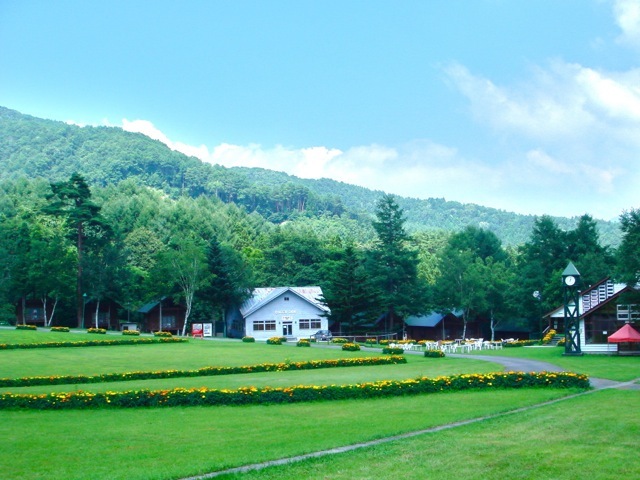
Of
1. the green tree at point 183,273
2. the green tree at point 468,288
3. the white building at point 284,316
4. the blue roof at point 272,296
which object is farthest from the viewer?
the green tree at point 468,288

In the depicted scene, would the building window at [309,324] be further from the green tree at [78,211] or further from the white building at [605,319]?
the white building at [605,319]

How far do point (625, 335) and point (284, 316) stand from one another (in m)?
39.4

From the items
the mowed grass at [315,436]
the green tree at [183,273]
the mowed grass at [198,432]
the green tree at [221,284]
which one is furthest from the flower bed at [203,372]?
the green tree at [221,284]

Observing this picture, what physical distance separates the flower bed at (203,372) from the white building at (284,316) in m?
34.2

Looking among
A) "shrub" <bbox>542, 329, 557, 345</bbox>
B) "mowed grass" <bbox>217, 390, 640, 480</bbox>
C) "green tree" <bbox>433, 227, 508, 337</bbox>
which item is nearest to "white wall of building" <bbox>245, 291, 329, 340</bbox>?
"green tree" <bbox>433, 227, 508, 337</bbox>

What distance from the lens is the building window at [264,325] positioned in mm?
73188

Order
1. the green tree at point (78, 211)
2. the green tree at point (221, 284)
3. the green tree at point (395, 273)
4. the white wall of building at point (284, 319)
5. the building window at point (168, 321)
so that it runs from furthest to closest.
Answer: the building window at point (168, 321)
the green tree at point (221, 284)
the white wall of building at point (284, 319)
the green tree at point (395, 273)
the green tree at point (78, 211)

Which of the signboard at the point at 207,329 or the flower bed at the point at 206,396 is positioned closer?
the flower bed at the point at 206,396

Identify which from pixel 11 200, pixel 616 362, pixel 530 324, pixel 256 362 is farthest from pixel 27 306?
pixel 616 362

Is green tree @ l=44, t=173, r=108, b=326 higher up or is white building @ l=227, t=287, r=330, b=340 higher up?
green tree @ l=44, t=173, r=108, b=326

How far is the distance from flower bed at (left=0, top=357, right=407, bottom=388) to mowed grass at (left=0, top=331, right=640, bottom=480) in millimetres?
1829

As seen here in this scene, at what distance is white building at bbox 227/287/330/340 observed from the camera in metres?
72.6

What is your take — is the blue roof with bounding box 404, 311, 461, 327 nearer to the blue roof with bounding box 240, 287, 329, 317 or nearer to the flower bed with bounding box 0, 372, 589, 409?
the blue roof with bounding box 240, 287, 329, 317

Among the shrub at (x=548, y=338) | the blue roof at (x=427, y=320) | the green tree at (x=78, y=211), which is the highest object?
the green tree at (x=78, y=211)
